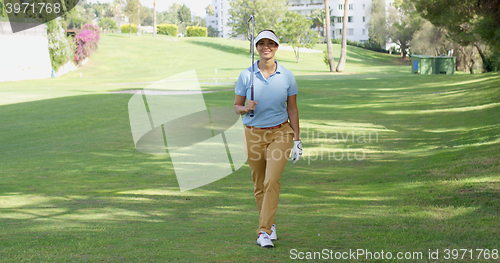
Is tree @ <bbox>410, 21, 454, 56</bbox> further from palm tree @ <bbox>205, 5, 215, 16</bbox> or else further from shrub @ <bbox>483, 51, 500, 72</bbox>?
palm tree @ <bbox>205, 5, 215, 16</bbox>

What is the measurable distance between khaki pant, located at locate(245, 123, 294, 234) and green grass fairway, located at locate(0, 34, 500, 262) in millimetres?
369

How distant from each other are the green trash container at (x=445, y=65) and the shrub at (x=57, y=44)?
3969 centimetres

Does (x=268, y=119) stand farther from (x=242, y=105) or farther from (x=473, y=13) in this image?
(x=473, y=13)

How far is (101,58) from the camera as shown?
68.1 m

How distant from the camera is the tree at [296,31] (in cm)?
7188

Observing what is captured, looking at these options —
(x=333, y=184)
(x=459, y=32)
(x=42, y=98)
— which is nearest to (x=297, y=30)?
(x=459, y=32)

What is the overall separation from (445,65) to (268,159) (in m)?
47.1

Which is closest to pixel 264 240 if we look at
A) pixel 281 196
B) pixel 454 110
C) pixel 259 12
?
pixel 281 196

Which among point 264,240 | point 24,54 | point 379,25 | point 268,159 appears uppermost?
point 379,25

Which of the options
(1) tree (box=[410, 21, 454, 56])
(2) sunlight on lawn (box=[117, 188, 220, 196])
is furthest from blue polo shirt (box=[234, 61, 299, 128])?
(1) tree (box=[410, 21, 454, 56])

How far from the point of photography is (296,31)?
72.5 metres

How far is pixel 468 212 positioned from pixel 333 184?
3.31 m

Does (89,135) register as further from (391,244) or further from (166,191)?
(391,244)

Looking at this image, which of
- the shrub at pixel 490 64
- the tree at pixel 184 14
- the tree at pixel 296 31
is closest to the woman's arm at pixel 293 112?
the shrub at pixel 490 64
